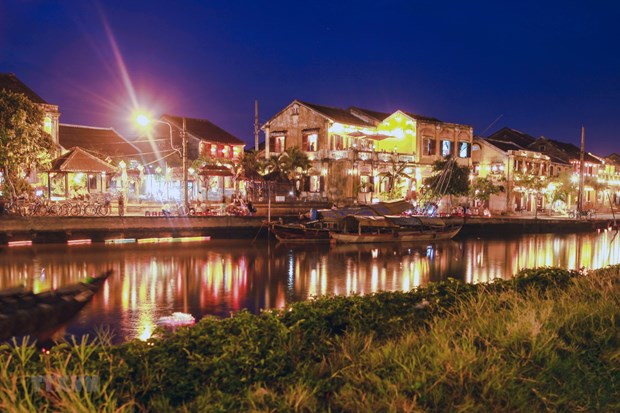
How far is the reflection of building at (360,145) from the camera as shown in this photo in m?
48.5

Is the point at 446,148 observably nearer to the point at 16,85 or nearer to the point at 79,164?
the point at 79,164

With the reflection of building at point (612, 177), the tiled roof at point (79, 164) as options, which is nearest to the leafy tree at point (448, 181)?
the tiled roof at point (79, 164)

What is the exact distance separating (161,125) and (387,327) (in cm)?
5188

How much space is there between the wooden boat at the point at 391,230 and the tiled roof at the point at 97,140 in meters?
25.3

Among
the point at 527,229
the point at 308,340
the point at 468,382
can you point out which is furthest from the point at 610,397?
the point at 527,229

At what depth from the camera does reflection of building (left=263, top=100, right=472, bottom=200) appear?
159ft

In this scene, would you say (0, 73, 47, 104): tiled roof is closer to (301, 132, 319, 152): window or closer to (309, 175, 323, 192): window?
(301, 132, 319, 152): window

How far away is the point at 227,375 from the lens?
557cm

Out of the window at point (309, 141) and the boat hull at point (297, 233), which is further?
the window at point (309, 141)

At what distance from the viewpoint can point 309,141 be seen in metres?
51.1

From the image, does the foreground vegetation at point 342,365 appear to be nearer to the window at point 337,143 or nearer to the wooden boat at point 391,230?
the wooden boat at point 391,230

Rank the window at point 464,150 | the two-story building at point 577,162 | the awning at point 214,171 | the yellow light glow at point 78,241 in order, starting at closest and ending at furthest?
the yellow light glow at point 78,241, the awning at point 214,171, the window at point 464,150, the two-story building at point 577,162

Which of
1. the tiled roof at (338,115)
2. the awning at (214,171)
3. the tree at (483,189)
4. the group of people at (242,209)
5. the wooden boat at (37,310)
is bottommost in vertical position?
the wooden boat at (37,310)

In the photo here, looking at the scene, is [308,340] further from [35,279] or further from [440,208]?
[440,208]
